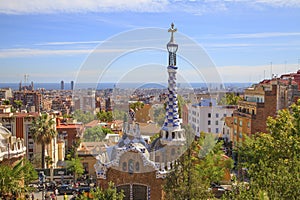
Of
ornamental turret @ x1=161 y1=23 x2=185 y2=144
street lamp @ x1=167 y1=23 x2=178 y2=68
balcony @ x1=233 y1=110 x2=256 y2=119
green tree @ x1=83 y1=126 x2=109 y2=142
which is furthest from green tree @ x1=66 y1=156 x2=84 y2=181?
balcony @ x1=233 y1=110 x2=256 y2=119

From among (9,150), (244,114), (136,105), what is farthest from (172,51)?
(244,114)

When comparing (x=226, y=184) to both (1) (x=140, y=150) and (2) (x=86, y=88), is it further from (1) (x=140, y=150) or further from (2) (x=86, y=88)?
(2) (x=86, y=88)

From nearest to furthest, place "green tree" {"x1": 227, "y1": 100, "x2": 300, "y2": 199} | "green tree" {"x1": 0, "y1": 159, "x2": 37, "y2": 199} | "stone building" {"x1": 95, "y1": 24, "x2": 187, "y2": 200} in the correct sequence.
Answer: "green tree" {"x1": 227, "y1": 100, "x2": 300, "y2": 199}
"green tree" {"x1": 0, "y1": 159, "x2": 37, "y2": 199}
"stone building" {"x1": 95, "y1": 24, "x2": 187, "y2": 200}

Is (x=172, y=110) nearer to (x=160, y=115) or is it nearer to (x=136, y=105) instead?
(x=160, y=115)

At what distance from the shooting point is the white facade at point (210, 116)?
34019 mm

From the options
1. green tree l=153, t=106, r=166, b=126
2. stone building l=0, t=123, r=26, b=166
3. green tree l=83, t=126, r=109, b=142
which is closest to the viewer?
stone building l=0, t=123, r=26, b=166

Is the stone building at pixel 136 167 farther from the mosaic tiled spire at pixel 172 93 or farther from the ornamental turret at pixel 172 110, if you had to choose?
the mosaic tiled spire at pixel 172 93

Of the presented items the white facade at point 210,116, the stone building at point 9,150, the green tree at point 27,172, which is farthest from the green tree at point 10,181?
the white facade at point 210,116

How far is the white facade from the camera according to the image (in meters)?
34.0

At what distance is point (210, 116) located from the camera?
35.9 meters

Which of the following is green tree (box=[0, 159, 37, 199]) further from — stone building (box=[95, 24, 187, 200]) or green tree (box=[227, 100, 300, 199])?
green tree (box=[227, 100, 300, 199])

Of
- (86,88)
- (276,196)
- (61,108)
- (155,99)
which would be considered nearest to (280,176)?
(276,196)

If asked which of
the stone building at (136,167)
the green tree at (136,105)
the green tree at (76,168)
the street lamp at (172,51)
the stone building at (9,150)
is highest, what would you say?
the street lamp at (172,51)

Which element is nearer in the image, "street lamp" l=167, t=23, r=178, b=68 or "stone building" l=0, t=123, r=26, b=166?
"stone building" l=0, t=123, r=26, b=166
